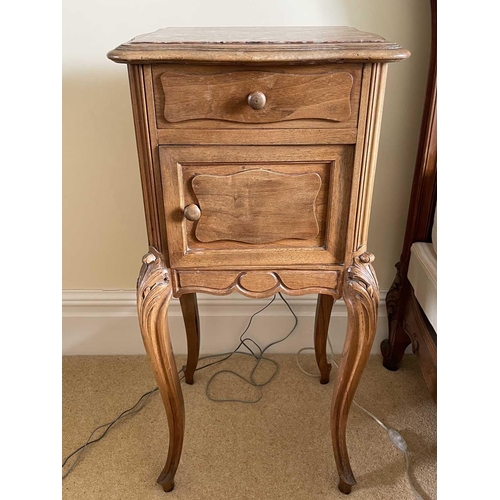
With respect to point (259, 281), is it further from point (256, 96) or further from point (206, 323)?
point (206, 323)

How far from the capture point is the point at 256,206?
0.83 metres

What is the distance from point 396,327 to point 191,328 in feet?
1.90

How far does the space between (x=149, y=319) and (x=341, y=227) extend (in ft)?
1.28

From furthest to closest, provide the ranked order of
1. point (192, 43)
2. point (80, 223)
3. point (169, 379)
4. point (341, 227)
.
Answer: point (80, 223)
point (169, 379)
point (341, 227)
point (192, 43)

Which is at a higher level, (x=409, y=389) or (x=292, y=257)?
(x=292, y=257)

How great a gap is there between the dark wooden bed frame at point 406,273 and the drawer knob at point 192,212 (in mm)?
639

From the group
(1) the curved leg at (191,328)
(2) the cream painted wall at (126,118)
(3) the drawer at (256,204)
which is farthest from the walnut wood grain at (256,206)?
(2) the cream painted wall at (126,118)

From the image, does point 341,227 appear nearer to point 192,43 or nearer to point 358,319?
point 358,319

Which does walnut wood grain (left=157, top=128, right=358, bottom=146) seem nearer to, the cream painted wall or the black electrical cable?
the cream painted wall

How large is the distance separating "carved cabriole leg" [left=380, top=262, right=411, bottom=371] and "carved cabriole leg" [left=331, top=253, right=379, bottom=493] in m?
0.44

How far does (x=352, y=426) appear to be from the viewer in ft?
4.08

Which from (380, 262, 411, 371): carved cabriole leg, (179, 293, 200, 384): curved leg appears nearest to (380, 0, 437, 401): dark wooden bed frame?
(380, 262, 411, 371): carved cabriole leg

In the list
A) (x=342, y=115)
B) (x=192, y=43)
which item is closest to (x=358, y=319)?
(x=342, y=115)

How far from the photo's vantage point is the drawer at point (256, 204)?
0.80 meters
